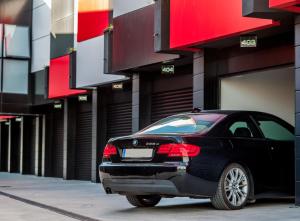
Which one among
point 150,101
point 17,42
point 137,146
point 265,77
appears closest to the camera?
point 137,146

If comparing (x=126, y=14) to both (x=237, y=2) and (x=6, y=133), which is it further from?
(x=6, y=133)

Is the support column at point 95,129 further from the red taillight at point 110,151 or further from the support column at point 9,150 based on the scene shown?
the support column at point 9,150

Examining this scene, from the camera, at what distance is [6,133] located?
33656 millimetres

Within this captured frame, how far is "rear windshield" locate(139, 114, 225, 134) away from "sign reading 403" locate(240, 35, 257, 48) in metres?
2.80

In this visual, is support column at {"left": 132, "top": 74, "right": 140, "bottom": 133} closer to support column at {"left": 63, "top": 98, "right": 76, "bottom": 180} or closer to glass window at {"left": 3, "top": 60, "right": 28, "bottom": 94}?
support column at {"left": 63, "top": 98, "right": 76, "bottom": 180}

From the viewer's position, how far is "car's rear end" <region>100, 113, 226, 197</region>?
8805mm

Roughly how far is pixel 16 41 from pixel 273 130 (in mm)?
18341

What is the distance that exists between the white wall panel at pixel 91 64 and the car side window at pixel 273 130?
859 cm

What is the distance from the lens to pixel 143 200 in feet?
33.8

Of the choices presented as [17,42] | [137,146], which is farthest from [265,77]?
[17,42]

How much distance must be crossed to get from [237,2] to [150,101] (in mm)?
6486

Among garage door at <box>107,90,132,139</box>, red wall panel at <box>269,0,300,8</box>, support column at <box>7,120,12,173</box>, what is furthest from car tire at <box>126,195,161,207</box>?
support column at <box>7,120,12,173</box>

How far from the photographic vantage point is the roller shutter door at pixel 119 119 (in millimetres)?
19625

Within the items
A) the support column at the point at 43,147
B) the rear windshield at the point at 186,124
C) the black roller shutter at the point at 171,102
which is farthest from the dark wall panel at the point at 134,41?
the support column at the point at 43,147
